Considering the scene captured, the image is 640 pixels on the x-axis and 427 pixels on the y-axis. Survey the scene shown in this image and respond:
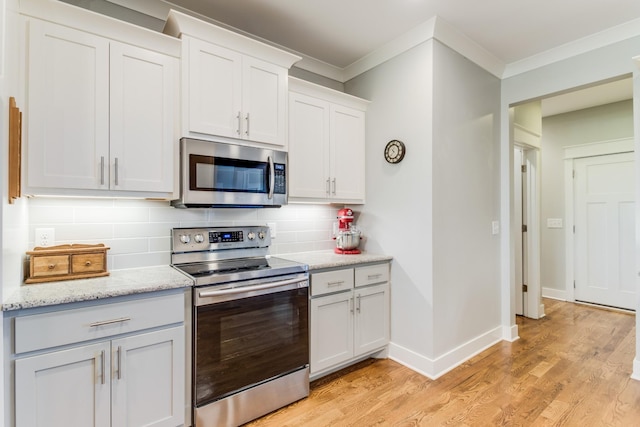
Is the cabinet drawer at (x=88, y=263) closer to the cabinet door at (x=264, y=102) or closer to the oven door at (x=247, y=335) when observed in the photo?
the oven door at (x=247, y=335)

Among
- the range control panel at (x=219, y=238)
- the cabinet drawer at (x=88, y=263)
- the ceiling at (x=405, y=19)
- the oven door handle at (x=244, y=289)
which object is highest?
the ceiling at (x=405, y=19)

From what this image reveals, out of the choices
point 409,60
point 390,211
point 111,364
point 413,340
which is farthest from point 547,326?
point 111,364

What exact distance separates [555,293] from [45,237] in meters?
5.85

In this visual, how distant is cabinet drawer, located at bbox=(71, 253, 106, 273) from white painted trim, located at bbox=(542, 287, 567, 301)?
5519 mm

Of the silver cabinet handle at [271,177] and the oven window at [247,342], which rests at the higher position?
the silver cabinet handle at [271,177]

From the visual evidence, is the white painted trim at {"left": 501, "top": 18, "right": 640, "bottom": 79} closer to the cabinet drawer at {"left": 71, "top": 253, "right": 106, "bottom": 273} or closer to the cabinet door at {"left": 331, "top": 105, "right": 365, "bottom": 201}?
the cabinet door at {"left": 331, "top": 105, "right": 365, "bottom": 201}

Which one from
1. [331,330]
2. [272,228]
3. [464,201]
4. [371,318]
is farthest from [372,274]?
[464,201]

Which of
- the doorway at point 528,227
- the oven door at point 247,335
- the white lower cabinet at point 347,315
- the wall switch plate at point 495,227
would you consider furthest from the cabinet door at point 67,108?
the doorway at point 528,227

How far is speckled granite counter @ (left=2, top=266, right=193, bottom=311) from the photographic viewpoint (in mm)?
1372

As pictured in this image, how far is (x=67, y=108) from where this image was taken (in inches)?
66.7

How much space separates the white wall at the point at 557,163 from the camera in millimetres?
4355

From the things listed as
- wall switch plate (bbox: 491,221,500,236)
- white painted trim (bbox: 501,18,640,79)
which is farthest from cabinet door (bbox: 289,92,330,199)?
white painted trim (bbox: 501,18,640,79)

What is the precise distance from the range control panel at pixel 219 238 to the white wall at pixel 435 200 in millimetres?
1036

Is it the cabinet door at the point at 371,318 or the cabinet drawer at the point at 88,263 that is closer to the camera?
the cabinet drawer at the point at 88,263
